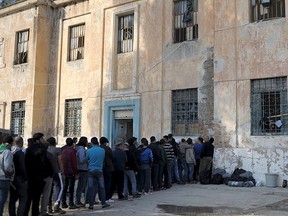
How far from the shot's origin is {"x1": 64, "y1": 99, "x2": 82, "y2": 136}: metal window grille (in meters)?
20.4

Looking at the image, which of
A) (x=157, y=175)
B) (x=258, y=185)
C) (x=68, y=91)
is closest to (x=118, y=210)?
(x=157, y=175)

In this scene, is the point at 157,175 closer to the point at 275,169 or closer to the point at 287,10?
the point at 275,169

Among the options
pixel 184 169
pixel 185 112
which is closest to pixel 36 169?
pixel 184 169

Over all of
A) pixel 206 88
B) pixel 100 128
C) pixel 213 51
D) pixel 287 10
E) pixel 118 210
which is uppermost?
pixel 287 10

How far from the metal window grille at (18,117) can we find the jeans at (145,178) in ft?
37.2

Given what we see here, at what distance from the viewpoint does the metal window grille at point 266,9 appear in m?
14.7

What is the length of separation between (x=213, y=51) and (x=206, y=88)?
1472 mm

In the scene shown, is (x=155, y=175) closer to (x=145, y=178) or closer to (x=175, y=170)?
(x=145, y=178)

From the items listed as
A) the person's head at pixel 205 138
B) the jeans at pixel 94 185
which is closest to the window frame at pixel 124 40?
the person's head at pixel 205 138

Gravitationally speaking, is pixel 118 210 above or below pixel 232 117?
below

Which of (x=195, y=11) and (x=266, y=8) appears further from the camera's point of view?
(x=195, y=11)

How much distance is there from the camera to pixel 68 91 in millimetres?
20984

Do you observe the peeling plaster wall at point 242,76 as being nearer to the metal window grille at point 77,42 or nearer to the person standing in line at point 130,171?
the person standing in line at point 130,171

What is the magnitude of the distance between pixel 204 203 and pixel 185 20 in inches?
352
